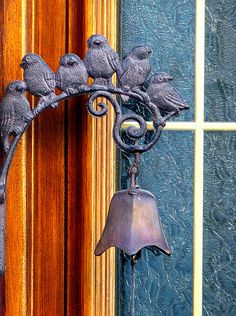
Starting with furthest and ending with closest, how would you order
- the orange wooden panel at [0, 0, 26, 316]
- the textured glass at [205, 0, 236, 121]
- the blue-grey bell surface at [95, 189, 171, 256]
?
1. the textured glass at [205, 0, 236, 121]
2. the orange wooden panel at [0, 0, 26, 316]
3. the blue-grey bell surface at [95, 189, 171, 256]

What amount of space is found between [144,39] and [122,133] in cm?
15

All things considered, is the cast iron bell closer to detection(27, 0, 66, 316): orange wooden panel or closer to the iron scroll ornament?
the iron scroll ornament

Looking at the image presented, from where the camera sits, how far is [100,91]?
0.91 m

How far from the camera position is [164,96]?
907 millimetres

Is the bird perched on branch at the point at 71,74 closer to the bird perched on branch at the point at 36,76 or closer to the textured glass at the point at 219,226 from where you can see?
the bird perched on branch at the point at 36,76

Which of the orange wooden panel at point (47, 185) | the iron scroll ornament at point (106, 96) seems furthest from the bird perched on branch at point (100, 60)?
the orange wooden panel at point (47, 185)

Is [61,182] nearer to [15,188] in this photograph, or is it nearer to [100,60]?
[15,188]

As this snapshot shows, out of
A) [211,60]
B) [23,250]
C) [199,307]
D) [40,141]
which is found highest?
[211,60]

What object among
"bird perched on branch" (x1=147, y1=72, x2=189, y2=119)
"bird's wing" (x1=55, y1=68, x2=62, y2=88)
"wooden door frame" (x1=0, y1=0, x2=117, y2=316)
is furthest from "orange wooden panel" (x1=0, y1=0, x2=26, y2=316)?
"bird perched on branch" (x1=147, y1=72, x2=189, y2=119)

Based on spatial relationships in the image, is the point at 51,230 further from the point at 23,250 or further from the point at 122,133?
the point at 122,133

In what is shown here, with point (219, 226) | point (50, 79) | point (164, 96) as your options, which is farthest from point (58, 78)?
point (219, 226)

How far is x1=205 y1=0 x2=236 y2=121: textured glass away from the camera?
3.56 feet

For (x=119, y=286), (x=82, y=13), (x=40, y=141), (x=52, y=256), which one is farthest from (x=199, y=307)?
(x=82, y=13)

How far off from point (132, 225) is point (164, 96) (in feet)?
0.58
